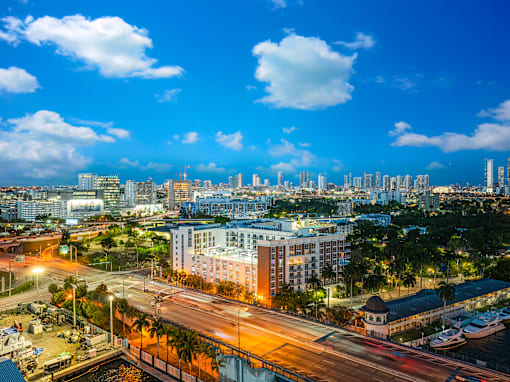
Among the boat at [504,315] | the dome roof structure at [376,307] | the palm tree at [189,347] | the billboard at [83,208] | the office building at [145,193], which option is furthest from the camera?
the office building at [145,193]

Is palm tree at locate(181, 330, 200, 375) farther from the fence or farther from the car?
the car

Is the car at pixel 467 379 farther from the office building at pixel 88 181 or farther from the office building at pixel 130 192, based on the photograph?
the office building at pixel 130 192

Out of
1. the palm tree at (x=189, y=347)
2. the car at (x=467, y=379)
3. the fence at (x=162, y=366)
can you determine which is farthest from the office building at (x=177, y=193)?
the car at (x=467, y=379)

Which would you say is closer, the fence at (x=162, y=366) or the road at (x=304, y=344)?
the road at (x=304, y=344)

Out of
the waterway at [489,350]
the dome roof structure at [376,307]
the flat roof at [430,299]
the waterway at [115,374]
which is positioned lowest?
the waterway at [489,350]

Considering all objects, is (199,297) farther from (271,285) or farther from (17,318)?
(17,318)

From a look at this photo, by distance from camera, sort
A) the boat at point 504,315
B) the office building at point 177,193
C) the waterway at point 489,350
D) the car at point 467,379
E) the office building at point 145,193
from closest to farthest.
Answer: the car at point 467,379 < the waterway at point 489,350 < the boat at point 504,315 < the office building at point 145,193 < the office building at point 177,193
